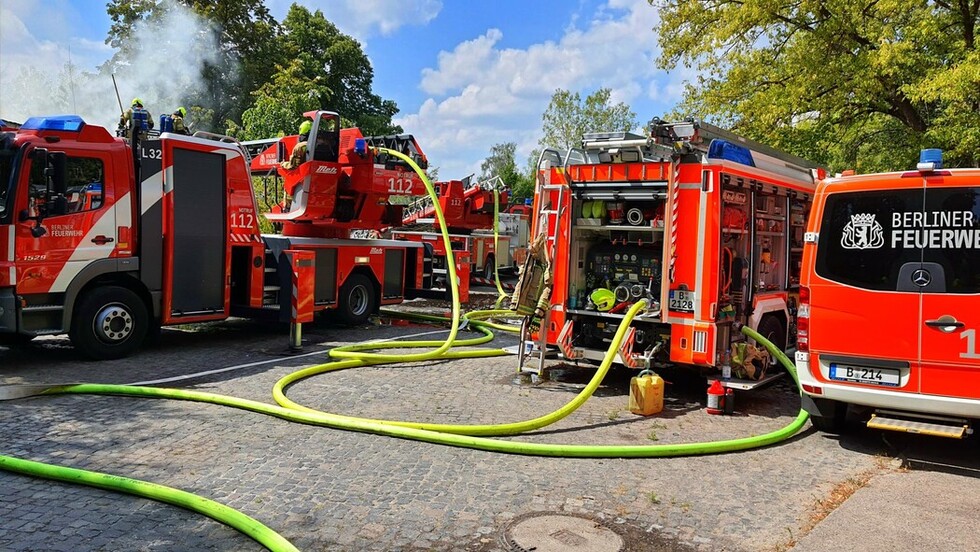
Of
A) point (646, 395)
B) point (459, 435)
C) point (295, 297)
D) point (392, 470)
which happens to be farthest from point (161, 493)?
point (295, 297)

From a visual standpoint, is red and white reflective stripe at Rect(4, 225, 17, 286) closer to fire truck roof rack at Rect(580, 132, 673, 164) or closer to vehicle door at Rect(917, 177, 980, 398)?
fire truck roof rack at Rect(580, 132, 673, 164)

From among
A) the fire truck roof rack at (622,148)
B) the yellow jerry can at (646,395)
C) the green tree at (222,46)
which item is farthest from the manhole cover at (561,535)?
the green tree at (222,46)

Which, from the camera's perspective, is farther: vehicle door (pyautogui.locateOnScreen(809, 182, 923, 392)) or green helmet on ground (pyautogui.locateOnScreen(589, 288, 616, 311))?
green helmet on ground (pyautogui.locateOnScreen(589, 288, 616, 311))

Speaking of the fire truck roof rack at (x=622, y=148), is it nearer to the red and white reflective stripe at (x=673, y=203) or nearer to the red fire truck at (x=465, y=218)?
the red and white reflective stripe at (x=673, y=203)

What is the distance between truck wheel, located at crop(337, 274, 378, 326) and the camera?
12.6 meters

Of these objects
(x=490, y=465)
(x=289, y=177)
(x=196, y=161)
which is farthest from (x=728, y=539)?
(x=289, y=177)

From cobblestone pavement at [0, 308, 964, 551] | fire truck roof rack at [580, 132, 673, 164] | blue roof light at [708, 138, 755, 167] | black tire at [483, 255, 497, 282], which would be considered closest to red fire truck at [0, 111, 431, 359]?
cobblestone pavement at [0, 308, 964, 551]

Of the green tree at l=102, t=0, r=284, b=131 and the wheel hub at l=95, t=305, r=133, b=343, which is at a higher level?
the green tree at l=102, t=0, r=284, b=131

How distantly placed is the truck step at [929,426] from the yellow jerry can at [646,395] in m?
1.92

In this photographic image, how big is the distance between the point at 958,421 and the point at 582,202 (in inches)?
168

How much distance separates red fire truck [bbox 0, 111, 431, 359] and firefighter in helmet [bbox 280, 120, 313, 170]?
9 cm

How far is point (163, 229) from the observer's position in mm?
9531

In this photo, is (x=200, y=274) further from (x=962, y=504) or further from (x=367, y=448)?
(x=962, y=504)

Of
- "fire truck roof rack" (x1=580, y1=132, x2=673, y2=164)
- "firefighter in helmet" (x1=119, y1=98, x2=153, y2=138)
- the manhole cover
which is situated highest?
"firefighter in helmet" (x1=119, y1=98, x2=153, y2=138)
